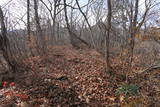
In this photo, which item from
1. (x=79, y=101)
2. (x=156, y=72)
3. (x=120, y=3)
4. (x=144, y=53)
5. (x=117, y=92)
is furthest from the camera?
(x=120, y=3)

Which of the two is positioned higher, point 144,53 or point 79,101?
point 144,53

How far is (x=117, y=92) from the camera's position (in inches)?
193

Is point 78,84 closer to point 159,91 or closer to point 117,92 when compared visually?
point 117,92

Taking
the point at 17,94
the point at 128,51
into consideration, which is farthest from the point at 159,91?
the point at 17,94

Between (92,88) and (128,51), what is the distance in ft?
6.87

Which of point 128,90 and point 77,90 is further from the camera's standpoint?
point 77,90

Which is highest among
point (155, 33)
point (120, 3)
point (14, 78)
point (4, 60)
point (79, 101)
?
point (120, 3)

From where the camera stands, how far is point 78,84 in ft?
18.4

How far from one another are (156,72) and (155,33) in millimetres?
1525

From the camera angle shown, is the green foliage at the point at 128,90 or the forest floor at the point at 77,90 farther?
the green foliage at the point at 128,90

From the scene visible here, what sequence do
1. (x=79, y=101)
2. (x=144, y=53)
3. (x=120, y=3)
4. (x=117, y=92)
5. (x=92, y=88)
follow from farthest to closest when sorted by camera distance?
1. (x=120, y=3)
2. (x=144, y=53)
3. (x=92, y=88)
4. (x=117, y=92)
5. (x=79, y=101)

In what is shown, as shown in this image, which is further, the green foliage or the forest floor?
the green foliage

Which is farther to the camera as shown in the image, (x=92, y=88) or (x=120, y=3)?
(x=120, y=3)

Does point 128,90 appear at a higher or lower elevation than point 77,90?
higher
